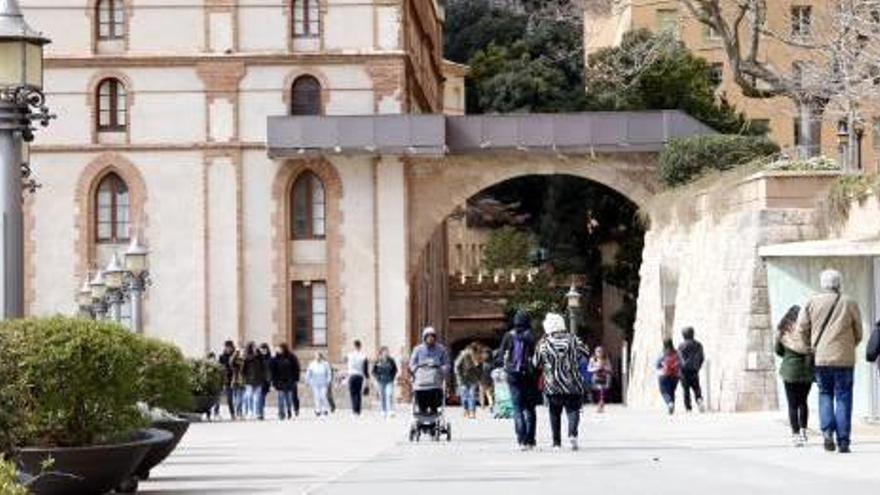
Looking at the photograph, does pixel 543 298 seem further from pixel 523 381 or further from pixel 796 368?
pixel 796 368

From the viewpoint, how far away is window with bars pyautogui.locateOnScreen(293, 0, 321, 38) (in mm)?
50438

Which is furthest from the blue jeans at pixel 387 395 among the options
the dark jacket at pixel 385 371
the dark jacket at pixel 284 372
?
the dark jacket at pixel 284 372

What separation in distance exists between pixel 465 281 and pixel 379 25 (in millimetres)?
25019

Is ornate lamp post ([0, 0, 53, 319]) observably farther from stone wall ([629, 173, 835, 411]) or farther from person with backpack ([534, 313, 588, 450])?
stone wall ([629, 173, 835, 411])

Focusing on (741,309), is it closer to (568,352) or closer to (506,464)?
(568,352)

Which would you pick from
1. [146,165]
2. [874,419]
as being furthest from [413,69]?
[874,419]

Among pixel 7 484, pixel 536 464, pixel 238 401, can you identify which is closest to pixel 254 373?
pixel 238 401

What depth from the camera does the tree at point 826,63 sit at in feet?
93.5

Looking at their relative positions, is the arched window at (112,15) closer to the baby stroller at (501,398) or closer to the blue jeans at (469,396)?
the blue jeans at (469,396)

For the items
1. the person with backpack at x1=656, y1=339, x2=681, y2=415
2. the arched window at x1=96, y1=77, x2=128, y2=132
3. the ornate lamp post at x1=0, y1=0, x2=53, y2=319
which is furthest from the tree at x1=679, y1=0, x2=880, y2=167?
the arched window at x1=96, y1=77, x2=128, y2=132

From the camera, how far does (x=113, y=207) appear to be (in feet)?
166

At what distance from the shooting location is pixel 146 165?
1981 inches

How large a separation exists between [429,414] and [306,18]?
89.9ft

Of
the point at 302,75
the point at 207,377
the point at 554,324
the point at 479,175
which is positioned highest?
the point at 302,75
